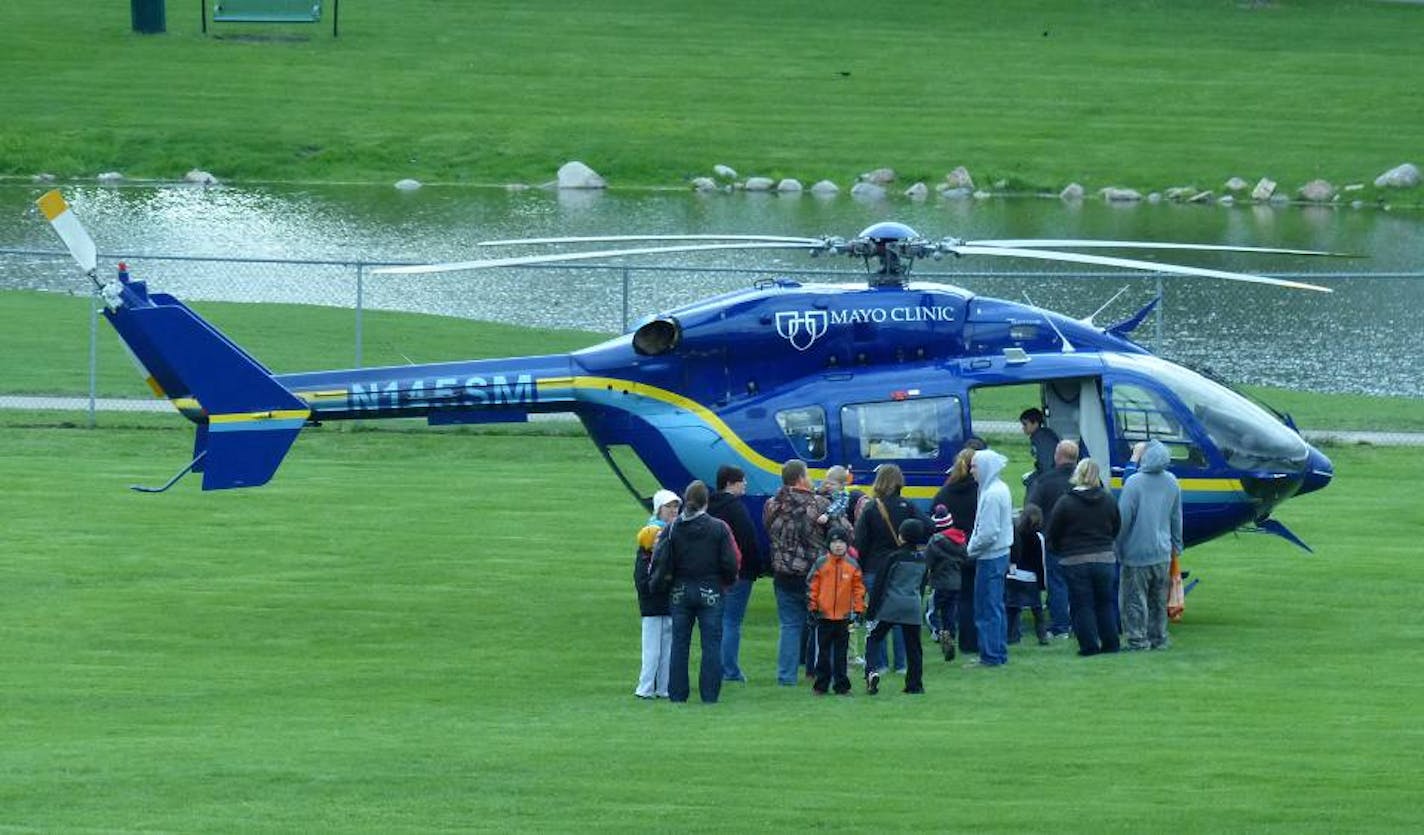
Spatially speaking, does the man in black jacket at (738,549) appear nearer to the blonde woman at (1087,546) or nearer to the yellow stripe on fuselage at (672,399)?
the yellow stripe on fuselage at (672,399)

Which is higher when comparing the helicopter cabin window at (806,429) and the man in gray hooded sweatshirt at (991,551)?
the helicopter cabin window at (806,429)

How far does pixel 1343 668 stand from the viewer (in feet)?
52.1

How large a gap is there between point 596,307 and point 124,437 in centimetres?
1125

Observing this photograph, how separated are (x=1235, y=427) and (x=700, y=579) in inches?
203

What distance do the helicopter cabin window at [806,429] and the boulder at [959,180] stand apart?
1445 inches

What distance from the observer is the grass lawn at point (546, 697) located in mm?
12375

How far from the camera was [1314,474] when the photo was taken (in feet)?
59.1

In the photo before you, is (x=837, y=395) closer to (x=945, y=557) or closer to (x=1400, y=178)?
(x=945, y=557)

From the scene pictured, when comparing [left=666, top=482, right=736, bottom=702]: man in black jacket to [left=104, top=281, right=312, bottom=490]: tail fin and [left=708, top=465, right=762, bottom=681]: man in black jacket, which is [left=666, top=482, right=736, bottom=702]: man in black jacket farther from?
[left=104, top=281, right=312, bottom=490]: tail fin

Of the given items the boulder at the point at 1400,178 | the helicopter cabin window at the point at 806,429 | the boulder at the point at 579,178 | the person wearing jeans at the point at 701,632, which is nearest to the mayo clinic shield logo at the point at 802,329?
the helicopter cabin window at the point at 806,429

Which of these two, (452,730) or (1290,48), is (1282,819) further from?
(1290,48)

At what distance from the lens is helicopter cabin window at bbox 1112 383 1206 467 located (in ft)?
58.7

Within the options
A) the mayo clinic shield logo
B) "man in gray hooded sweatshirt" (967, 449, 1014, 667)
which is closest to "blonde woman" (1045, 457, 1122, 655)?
"man in gray hooded sweatshirt" (967, 449, 1014, 667)

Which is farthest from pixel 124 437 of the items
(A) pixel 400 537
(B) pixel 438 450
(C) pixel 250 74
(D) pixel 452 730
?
(C) pixel 250 74
